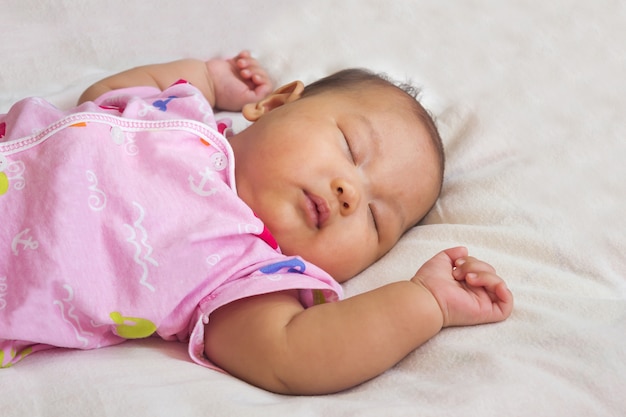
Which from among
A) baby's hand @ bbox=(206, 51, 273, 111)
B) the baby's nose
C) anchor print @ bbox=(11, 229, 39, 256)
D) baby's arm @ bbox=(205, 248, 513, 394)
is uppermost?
baby's hand @ bbox=(206, 51, 273, 111)

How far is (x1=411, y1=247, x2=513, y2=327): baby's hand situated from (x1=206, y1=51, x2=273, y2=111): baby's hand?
0.75 m

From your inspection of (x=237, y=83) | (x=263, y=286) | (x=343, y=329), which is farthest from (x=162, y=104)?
(x=343, y=329)

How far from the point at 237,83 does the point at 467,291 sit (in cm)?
86

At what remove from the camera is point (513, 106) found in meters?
1.59

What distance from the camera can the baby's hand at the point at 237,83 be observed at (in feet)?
5.50

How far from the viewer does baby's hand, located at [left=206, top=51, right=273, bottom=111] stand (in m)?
1.68

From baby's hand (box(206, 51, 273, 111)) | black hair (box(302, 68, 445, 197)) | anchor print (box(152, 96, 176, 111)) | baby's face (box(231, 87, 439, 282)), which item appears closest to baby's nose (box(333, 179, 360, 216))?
baby's face (box(231, 87, 439, 282))

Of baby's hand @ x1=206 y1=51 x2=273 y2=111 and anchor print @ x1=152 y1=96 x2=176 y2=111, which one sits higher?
anchor print @ x1=152 y1=96 x2=176 y2=111

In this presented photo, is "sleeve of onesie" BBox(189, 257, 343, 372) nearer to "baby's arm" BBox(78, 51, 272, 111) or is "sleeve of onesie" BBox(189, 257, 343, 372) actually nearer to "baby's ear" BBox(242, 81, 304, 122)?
"baby's ear" BBox(242, 81, 304, 122)

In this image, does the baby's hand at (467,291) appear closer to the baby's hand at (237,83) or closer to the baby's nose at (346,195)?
the baby's nose at (346,195)

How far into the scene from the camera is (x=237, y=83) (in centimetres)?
168

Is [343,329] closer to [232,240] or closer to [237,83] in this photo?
[232,240]

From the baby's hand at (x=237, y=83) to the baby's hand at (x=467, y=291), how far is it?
0.75 metres

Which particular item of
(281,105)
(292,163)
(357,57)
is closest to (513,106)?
(357,57)
